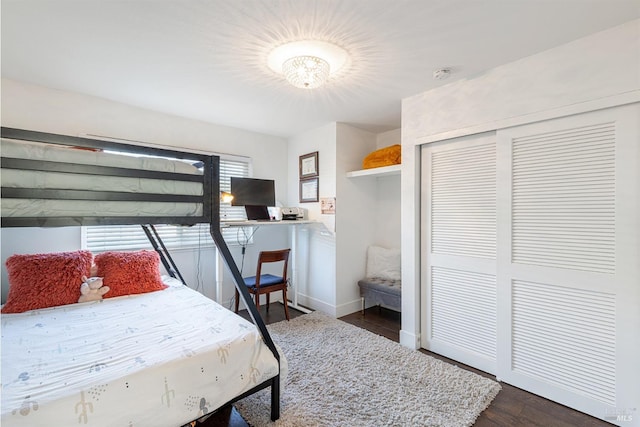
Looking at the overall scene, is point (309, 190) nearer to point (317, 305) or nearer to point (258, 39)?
point (317, 305)

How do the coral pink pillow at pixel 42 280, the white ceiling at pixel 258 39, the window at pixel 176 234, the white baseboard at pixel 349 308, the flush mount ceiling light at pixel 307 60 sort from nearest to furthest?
1. the white ceiling at pixel 258 39
2. the flush mount ceiling light at pixel 307 60
3. the coral pink pillow at pixel 42 280
4. the window at pixel 176 234
5. the white baseboard at pixel 349 308

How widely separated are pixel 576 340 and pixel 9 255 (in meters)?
4.28

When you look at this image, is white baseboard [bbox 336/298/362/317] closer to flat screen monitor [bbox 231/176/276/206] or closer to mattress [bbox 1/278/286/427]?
flat screen monitor [bbox 231/176/276/206]

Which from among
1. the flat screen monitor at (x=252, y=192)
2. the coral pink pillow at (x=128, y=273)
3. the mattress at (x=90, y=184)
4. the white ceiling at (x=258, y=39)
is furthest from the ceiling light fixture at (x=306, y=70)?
the coral pink pillow at (x=128, y=273)

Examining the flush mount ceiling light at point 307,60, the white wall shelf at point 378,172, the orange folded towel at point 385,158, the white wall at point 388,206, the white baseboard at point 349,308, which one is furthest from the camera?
the white wall at point 388,206

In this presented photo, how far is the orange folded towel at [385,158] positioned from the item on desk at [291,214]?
1.03 meters

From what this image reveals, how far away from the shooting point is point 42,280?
219 cm

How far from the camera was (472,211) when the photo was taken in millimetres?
2318

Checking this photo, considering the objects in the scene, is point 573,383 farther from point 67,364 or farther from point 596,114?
point 67,364

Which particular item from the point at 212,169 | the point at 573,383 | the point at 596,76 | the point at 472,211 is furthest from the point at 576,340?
the point at 212,169

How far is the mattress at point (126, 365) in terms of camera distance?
113 cm

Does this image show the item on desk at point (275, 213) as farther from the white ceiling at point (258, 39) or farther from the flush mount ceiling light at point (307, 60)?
the flush mount ceiling light at point (307, 60)

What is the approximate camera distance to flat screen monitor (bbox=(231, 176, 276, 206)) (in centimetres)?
334

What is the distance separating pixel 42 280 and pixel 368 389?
257 cm
